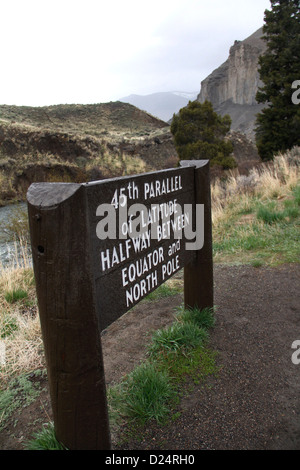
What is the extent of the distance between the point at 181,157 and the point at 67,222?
1387 centimetres

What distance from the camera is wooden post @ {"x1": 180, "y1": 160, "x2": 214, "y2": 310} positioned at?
2.98 m

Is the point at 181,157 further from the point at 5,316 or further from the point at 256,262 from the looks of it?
the point at 5,316

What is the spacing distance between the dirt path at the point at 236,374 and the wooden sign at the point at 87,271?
58 centimetres

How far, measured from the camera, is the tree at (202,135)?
14.0 m

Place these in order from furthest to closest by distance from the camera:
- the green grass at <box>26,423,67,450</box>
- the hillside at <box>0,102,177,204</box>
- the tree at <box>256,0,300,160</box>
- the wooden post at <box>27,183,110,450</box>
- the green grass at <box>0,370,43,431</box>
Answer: the hillside at <box>0,102,177,204</box> < the tree at <box>256,0,300,160</box> < the green grass at <box>0,370,43,431</box> < the green grass at <box>26,423,67,450</box> < the wooden post at <box>27,183,110,450</box>

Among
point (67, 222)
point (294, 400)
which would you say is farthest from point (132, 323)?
point (67, 222)

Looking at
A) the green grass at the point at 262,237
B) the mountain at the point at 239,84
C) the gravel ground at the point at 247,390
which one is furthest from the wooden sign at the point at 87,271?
the mountain at the point at 239,84

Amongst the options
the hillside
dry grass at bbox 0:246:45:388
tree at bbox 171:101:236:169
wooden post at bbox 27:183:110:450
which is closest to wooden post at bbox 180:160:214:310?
dry grass at bbox 0:246:45:388

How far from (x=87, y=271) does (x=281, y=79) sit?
52.7 ft

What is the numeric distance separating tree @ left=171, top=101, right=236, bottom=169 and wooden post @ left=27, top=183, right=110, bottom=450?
12934mm

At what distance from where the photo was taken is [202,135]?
14.5 metres

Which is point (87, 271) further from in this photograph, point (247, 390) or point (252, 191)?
point (252, 191)

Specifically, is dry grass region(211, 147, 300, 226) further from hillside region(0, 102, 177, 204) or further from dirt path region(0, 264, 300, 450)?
hillside region(0, 102, 177, 204)

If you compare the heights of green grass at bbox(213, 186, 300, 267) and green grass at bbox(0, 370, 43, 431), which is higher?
green grass at bbox(213, 186, 300, 267)
